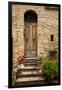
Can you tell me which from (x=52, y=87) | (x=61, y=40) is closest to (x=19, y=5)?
(x=61, y=40)

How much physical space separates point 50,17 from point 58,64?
19.8 inches

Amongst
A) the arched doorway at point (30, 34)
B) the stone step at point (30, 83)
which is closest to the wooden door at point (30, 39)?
the arched doorway at point (30, 34)

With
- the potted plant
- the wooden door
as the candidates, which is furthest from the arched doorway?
the potted plant

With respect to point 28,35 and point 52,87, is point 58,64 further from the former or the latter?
point 28,35

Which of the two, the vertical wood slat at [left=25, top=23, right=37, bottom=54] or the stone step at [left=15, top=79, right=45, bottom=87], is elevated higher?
the vertical wood slat at [left=25, top=23, right=37, bottom=54]

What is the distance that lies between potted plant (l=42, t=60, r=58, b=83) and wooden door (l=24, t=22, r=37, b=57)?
0.17 meters

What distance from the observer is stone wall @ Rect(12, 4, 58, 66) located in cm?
238

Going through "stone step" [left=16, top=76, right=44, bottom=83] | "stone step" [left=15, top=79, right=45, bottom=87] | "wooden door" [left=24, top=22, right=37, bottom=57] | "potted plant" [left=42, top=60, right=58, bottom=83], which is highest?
"wooden door" [left=24, top=22, right=37, bottom=57]

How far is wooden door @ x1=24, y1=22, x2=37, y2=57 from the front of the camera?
7.89 feet

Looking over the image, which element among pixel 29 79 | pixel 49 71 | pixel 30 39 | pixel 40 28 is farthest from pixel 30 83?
pixel 40 28

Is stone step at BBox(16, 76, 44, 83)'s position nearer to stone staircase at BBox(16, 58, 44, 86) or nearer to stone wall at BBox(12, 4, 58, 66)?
stone staircase at BBox(16, 58, 44, 86)

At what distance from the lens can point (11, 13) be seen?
2357mm

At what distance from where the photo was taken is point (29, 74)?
2.41 metres

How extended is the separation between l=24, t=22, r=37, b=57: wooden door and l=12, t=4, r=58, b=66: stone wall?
0.03 metres
